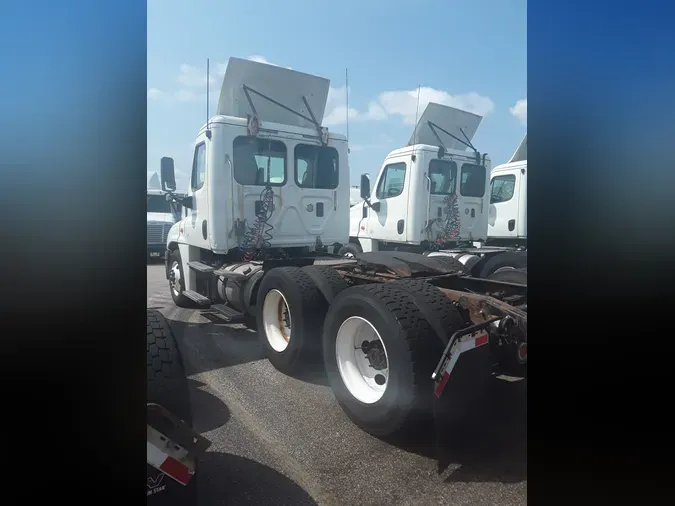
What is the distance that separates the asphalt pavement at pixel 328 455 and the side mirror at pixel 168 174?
2.47 m

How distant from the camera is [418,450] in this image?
102 inches

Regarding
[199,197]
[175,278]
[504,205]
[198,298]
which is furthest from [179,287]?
[504,205]

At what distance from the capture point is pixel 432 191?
21.4 ft

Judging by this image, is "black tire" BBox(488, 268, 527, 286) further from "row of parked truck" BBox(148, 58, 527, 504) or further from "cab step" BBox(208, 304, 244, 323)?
"cab step" BBox(208, 304, 244, 323)

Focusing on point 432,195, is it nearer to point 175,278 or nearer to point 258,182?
point 258,182

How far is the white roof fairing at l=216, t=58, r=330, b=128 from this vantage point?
4910 millimetres

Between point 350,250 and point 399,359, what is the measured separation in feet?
14.6

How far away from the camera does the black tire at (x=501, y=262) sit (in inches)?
203

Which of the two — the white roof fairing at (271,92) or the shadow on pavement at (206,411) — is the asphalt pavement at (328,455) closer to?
the shadow on pavement at (206,411)

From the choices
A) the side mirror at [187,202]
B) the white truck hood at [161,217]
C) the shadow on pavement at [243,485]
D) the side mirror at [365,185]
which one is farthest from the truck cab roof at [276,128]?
the white truck hood at [161,217]
